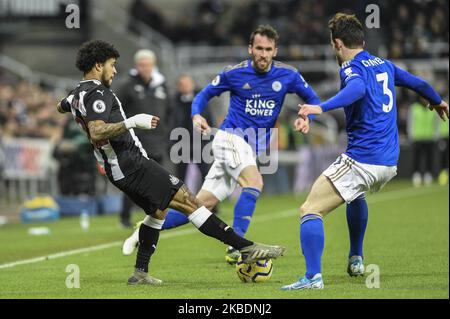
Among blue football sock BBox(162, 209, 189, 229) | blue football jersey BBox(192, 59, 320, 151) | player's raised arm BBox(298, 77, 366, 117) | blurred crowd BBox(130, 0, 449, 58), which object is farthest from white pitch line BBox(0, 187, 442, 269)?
blurred crowd BBox(130, 0, 449, 58)

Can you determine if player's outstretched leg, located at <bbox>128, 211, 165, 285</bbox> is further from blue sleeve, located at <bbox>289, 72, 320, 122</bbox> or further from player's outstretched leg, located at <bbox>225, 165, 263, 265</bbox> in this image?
blue sleeve, located at <bbox>289, 72, 320, 122</bbox>

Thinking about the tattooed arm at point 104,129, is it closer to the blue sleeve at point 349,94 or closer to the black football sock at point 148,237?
the black football sock at point 148,237

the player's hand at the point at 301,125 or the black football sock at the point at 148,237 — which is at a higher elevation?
the player's hand at the point at 301,125

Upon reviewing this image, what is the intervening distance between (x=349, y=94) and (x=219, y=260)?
135 inches

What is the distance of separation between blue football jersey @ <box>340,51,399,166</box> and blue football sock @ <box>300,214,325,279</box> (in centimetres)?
→ 69

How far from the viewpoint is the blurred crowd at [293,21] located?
31.6 m

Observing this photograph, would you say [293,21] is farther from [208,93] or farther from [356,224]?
[356,224]

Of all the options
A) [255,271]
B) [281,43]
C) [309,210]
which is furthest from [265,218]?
[281,43]

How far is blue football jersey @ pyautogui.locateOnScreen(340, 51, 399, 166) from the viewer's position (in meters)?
8.72

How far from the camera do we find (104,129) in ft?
27.8

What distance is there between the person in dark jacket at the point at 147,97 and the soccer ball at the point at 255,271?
5477mm

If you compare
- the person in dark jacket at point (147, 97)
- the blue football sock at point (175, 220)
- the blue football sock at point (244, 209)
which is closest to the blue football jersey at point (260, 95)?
the blue football sock at point (244, 209)

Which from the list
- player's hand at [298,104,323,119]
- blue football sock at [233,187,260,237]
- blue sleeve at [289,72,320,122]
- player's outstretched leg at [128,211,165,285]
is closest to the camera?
player's hand at [298,104,323,119]
